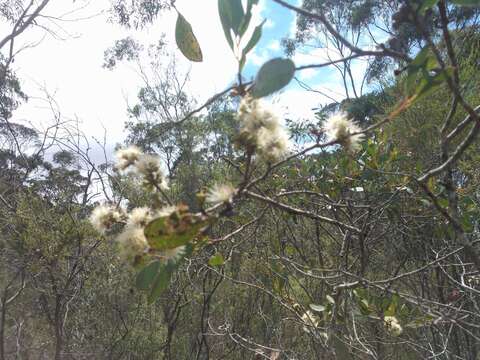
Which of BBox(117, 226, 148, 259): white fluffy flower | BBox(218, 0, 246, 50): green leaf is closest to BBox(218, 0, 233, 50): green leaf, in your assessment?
BBox(218, 0, 246, 50): green leaf

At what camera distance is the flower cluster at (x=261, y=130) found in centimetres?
47

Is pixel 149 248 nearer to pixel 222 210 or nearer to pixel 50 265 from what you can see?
pixel 222 210

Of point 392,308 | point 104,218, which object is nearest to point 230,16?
point 104,218

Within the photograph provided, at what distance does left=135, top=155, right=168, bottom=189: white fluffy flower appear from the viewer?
54 cm

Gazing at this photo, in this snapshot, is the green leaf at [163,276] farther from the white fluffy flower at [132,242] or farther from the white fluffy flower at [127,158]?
the white fluffy flower at [127,158]

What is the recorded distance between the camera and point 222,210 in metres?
0.46

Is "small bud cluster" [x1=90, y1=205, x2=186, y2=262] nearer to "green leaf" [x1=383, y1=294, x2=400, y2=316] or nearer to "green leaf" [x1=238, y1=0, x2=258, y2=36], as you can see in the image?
"green leaf" [x1=238, y1=0, x2=258, y2=36]

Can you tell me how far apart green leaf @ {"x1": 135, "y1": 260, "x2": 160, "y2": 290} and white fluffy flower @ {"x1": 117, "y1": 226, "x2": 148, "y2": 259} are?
26 millimetres

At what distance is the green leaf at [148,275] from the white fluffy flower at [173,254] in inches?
0.5

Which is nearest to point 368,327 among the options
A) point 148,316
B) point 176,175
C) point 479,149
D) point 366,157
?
point 479,149

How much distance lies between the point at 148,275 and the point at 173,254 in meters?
0.04

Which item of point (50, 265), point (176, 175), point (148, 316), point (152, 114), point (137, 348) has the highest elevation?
point (152, 114)

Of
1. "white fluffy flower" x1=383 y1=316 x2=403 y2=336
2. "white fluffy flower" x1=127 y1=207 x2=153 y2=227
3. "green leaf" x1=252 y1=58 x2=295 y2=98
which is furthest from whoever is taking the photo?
"white fluffy flower" x1=383 y1=316 x2=403 y2=336

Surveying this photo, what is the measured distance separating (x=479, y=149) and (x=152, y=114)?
A: 31.5 ft
